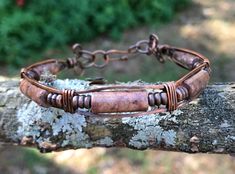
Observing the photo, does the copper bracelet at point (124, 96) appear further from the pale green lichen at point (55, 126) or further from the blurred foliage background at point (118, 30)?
the blurred foliage background at point (118, 30)

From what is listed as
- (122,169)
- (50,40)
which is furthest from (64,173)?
(50,40)

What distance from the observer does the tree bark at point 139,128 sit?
2.81ft

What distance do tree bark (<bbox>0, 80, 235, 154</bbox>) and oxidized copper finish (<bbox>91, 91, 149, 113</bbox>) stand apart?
86mm

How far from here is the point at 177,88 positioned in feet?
2.78

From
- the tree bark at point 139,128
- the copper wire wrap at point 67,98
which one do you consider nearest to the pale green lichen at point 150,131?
the tree bark at point 139,128

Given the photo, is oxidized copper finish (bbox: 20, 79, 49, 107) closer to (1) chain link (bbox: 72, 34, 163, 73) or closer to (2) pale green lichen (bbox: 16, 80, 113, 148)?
(2) pale green lichen (bbox: 16, 80, 113, 148)

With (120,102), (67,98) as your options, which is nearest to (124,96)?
(120,102)

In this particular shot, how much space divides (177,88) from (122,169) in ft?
4.85

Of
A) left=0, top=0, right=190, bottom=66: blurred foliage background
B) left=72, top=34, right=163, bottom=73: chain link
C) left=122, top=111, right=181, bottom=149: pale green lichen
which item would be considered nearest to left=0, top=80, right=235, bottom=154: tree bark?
left=122, top=111, right=181, bottom=149: pale green lichen

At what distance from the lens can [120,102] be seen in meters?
0.80

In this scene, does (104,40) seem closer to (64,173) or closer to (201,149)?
(64,173)

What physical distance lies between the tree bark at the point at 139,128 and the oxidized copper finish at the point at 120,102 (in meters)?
0.09

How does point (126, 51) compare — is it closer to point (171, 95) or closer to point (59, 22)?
point (171, 95)

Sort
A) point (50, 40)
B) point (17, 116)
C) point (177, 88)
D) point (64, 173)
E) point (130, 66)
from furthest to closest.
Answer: point (50, 40), point (130, 66), point (64, 173), point (17, 116), point (177, 88)
